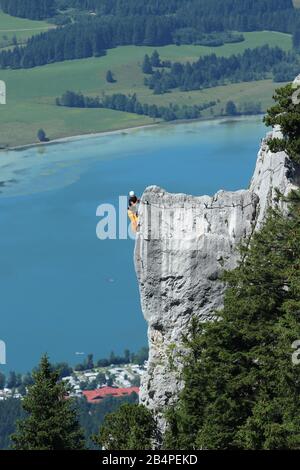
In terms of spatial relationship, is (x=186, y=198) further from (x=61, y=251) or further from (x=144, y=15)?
(x=144, y=15)

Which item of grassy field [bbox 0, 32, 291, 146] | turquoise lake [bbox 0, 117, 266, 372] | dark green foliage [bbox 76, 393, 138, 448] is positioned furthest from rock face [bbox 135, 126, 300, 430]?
grassy field [bbox 0, 32, 291, 146]

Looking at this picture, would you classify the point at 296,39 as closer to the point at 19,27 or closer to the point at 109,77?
the point at 109,77

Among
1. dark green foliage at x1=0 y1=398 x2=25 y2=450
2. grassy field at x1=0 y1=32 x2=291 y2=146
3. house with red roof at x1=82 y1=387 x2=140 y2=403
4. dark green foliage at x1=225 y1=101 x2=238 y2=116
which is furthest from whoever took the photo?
dark green foliage at x1=225 y1=101 x2=238 y2=116

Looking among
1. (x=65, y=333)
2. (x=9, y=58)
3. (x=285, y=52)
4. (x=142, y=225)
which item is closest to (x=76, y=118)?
(x=9, y=58)

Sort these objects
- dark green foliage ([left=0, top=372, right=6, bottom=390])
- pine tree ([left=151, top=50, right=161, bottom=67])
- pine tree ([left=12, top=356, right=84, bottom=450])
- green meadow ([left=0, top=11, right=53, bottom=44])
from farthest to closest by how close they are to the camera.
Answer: green meadow ([left=0, top=11, right=53, bottom=44]) < pine tree ([left=151, top=50, right=161, bottom=67]) < dark green foliage ([left=0, top=372, right=6, bottom=390]) < pine tree ([left=12, top=356, right=84, bottom=450])

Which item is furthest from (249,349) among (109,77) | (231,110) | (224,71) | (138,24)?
(138,24)

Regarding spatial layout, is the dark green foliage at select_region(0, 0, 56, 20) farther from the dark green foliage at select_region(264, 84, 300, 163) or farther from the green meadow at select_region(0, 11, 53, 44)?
the dark green foliage at select_region(264, 84, 300, 163)

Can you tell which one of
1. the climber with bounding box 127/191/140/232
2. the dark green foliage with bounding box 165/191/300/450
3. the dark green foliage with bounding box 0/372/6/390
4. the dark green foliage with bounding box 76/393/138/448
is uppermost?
the climber with bounding box 127/191/140/232
